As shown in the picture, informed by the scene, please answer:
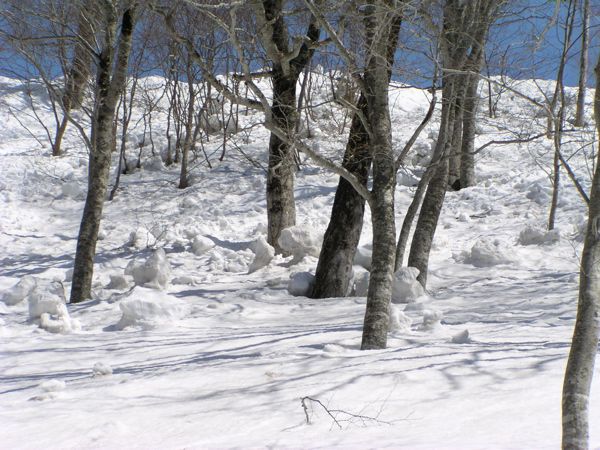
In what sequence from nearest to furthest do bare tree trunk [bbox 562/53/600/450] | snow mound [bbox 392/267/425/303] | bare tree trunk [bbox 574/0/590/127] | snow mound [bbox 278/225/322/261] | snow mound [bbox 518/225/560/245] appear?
bare tree trunk [bbox 562/53/600/450] < bare tree trunk [bbox 574/0/590/127] < snow mound [bbox 392/267/425/303] < snow mound [bbox 278/225/322/261] < snow mound [bbox 518/225/560/245]

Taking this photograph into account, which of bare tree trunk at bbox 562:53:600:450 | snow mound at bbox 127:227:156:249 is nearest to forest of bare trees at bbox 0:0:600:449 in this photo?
bare tree trunk at bbox 562:53:600:450

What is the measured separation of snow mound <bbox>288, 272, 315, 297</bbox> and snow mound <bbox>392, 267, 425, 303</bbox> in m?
1.21

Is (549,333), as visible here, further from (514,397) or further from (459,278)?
A: (459,278)

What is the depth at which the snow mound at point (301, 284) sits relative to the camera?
747 centimetres

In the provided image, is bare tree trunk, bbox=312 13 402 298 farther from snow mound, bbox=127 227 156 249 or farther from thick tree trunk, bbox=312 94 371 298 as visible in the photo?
snow mound, bbox=127 227 156 249

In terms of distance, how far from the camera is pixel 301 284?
747 cm

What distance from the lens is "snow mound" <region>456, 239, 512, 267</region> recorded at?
27.7 feet

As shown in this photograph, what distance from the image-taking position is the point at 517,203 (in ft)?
38.6

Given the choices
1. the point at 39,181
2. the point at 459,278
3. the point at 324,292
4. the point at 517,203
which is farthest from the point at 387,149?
the point at 39,181

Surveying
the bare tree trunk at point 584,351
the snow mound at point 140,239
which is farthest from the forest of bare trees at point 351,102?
the snow mound at point 140,239

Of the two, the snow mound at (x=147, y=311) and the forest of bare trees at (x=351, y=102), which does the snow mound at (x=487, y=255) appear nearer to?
the forest of bare trees at (x=351, y=102)

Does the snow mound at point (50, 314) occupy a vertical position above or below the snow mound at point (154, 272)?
below

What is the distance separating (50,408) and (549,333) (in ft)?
11.6

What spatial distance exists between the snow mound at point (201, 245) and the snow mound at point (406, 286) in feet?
13.9
